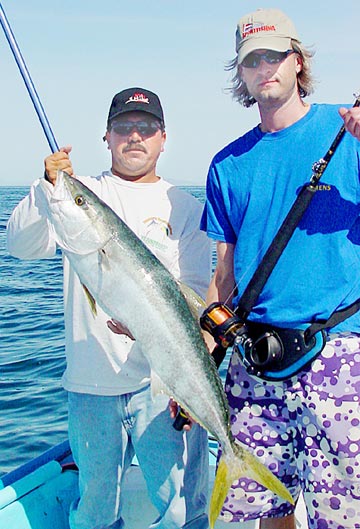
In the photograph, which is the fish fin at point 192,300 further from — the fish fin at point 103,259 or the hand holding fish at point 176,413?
the hand holding fish at point 176,413

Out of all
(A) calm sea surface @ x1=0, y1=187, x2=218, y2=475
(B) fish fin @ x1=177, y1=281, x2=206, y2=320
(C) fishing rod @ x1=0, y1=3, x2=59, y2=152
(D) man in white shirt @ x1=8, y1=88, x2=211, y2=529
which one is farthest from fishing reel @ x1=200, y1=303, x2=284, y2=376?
(A) calm sea surface @ x1=0, y1=187, x2=218, y2=475

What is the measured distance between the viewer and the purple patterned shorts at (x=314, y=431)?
307 cm

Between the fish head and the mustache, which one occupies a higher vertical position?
the mustache

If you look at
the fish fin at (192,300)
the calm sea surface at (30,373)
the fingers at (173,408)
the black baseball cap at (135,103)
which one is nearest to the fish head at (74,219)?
the fish fin at (192,300)

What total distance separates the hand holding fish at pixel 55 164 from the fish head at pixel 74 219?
0.11ft

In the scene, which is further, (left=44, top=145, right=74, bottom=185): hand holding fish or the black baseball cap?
the black baseball cap

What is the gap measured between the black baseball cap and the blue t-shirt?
1.98 ft

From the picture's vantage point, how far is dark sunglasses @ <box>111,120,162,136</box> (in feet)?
12.3

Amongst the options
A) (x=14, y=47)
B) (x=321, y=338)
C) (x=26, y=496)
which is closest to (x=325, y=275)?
(x=321, y=338)

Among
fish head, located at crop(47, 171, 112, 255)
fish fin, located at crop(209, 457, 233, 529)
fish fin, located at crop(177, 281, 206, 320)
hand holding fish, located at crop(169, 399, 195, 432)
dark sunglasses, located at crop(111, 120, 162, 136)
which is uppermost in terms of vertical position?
dark sunglasses, located at crop(111, 120, 162, 136)

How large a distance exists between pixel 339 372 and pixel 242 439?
→ 0.62 meters

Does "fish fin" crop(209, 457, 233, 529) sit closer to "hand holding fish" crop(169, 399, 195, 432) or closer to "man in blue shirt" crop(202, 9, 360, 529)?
"man in blue shirt" crop(202, 9, 360, 529)

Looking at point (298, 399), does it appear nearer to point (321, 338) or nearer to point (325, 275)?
point (321, 338)

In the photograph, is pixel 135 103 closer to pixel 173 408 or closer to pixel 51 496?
pixel 173 408
